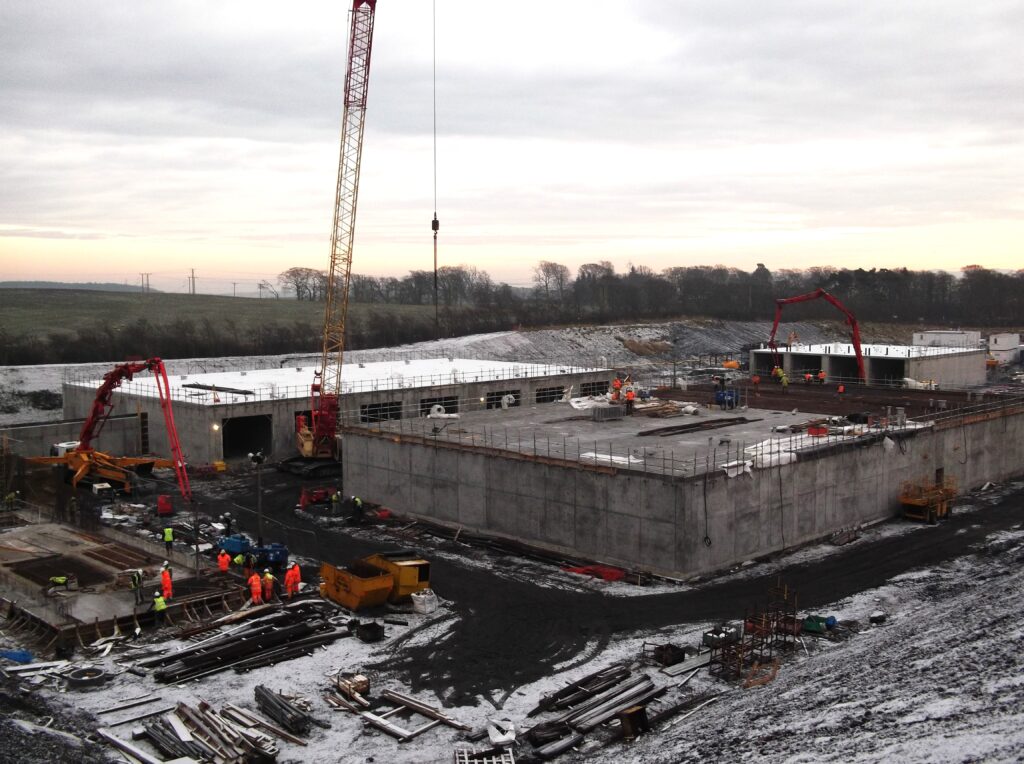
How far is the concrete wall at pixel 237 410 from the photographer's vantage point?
54562 millimetres

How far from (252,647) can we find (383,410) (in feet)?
119

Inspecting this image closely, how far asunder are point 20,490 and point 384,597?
2630 cm

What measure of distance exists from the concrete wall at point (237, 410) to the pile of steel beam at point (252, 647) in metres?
23.7

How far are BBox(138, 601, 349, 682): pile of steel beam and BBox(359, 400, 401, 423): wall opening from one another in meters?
32.4

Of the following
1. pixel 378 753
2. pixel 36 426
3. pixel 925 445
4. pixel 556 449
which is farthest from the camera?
pixel 36 426

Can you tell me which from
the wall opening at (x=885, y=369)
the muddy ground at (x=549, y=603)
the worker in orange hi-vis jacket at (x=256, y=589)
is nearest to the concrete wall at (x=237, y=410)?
the muddy ground at (x=549, y=603)

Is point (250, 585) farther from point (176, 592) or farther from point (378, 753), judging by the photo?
point (378, 753)

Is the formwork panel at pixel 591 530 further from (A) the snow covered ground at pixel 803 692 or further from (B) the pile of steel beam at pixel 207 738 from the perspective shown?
(B) the pile of steel beam at pixel 207 738

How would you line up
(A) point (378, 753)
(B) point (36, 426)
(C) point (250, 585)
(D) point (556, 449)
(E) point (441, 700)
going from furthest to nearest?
(B) point (36, 426) < (D) point (556, 449) < (C) point (250, 585) < (E) point (441, 700) < (A) point (378, 753)

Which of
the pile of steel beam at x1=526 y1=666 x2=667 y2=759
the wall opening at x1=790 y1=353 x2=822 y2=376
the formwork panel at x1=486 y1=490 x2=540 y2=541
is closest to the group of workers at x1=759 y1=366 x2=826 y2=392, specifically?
the wall opening at x1=790 y1=353 x2=822 y2=376

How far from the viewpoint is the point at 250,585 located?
29.6 metres

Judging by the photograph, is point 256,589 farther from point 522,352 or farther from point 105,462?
point 522,352

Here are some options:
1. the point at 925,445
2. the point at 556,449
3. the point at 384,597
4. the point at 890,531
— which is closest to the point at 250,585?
the point at 384,597

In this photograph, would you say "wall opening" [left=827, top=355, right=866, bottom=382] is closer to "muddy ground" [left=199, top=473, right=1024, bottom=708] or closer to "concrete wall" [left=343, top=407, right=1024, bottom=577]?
"concrete wall" [left=343, top=407, right=1024, bottom=577]
